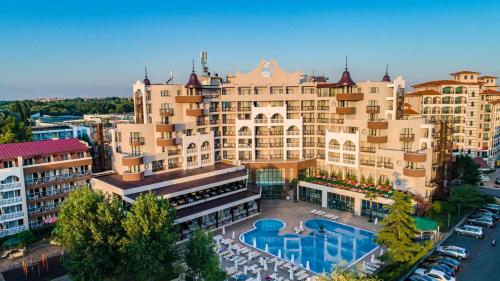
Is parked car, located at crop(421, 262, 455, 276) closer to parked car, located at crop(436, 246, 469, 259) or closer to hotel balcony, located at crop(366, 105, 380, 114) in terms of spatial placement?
parked car, located at crop(436, 246, 469, 259)

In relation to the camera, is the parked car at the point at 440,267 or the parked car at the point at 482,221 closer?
the parked car at the point at 440,267

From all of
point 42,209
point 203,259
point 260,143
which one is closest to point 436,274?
point 203,259

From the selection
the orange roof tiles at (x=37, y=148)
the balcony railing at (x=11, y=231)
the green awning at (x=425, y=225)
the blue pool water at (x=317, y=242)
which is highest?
the orange roof tiles at (x=37, y=148)

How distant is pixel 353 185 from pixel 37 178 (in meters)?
39.5

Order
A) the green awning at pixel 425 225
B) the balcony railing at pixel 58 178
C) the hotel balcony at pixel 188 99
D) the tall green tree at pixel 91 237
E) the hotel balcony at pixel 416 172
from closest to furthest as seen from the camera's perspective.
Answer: the tall green tree at pixel 91 237 < the green awning at pixel 425 225 < the balcony railing at pixel 58 178 < the hotel balcony at pixel 416 172 < the hotel balcony at pixel 188 99

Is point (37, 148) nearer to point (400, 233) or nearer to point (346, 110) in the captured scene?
point (400, 233)

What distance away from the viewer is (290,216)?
143ft

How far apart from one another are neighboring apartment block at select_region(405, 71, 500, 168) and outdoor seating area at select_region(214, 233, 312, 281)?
47.4m

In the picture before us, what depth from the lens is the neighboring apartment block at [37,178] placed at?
35.8m

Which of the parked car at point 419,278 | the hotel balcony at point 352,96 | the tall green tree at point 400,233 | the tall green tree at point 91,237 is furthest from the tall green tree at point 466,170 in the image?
the tall green tree at point 91,237

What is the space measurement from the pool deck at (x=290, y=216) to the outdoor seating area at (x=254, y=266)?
3.53m

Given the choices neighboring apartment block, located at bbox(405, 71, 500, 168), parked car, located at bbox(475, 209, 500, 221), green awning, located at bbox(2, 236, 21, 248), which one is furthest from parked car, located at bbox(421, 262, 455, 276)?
neighboring apartment block, located at bbox(405, 71, 500, 168)

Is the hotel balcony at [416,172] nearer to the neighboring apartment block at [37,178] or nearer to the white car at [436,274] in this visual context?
the white car at [436,274]

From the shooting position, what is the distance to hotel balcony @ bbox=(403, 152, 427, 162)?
4050cm
